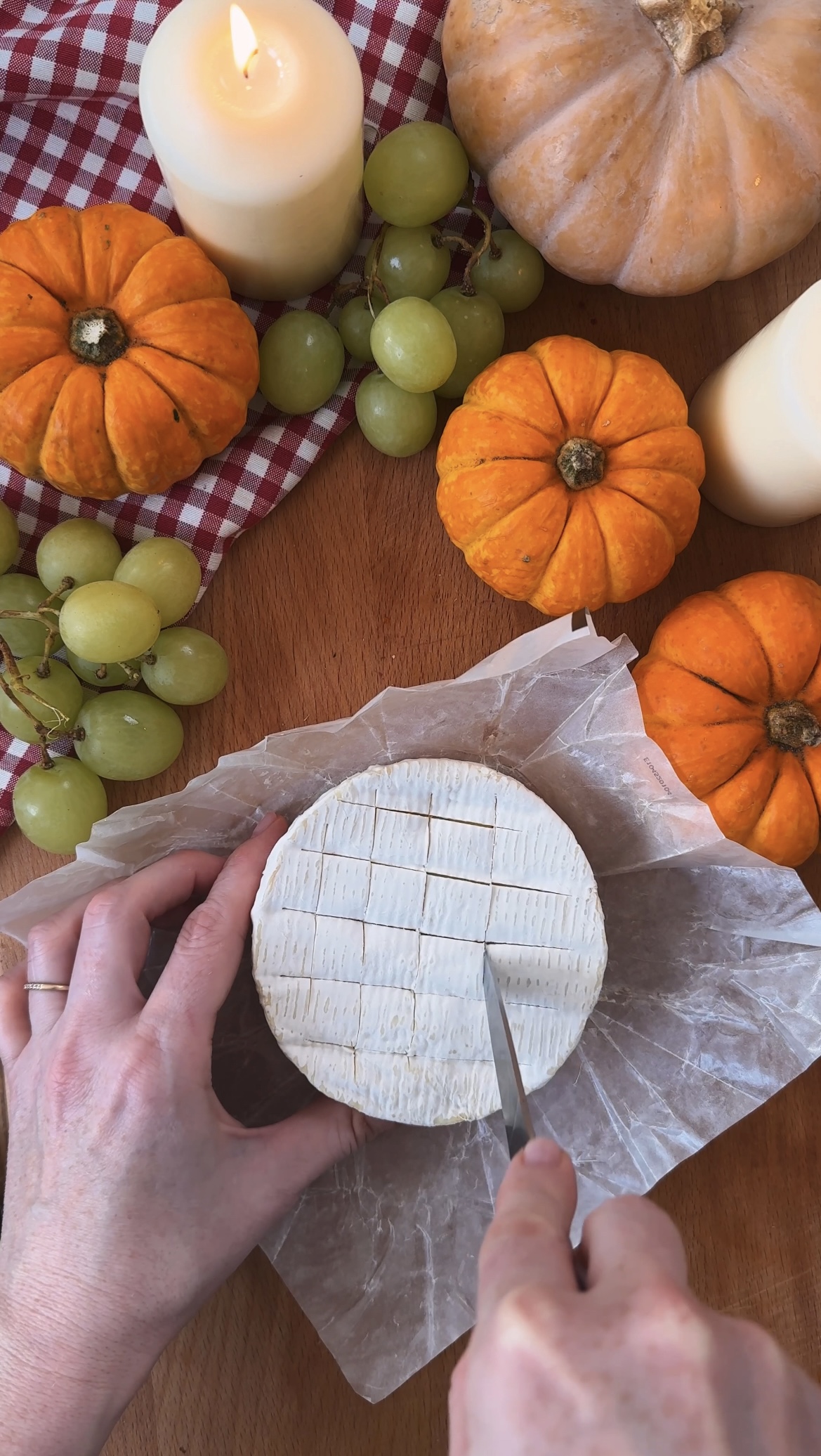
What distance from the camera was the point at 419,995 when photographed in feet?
2.63

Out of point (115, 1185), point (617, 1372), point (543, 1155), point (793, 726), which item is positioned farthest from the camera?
point (793, 726)

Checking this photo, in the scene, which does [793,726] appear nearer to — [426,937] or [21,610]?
[426,937]

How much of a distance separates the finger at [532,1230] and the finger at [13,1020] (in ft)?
1.40

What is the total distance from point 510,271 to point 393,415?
→ 0.17 m

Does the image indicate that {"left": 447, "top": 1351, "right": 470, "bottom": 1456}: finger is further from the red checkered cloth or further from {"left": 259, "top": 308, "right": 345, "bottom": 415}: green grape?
{"left": 259, "top": 308, "right": 345, "bottom": 415}: green grape

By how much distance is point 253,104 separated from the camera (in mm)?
708

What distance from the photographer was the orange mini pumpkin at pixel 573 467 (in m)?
0.77

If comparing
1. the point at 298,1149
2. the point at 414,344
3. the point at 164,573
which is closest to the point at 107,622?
the point at 164,573

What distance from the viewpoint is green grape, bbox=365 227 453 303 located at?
2.77 ft

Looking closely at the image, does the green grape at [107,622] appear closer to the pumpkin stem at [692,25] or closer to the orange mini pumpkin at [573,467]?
the orange mini pumpkin at [573,467]

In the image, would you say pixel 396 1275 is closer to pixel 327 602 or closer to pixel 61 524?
pixel 327 602

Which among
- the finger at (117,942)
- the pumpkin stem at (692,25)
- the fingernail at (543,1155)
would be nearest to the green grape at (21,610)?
the finger at (117,942)

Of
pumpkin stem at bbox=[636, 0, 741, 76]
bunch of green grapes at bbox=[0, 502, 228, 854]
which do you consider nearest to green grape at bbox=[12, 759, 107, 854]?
bunch of green grapes at bbox=[0, 502, 228, 854]

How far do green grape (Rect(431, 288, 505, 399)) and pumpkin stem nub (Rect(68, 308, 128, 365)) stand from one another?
27 cm
